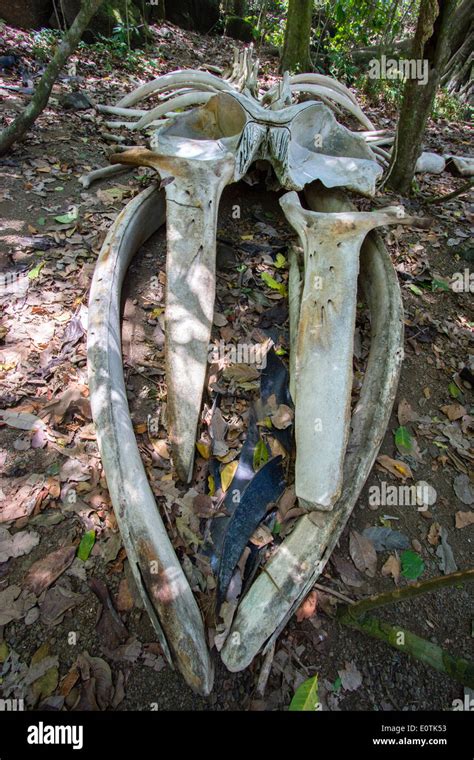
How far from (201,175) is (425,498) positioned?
2587 mm

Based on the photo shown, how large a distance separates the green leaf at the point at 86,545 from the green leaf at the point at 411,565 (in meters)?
1.59

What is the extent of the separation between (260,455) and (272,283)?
175cm

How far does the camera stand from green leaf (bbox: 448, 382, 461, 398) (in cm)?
329

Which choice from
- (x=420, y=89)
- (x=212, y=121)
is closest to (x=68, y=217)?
(x=212, y=121)

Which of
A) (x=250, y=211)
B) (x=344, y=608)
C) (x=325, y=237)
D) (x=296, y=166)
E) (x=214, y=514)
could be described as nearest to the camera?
(x=344, y=608)

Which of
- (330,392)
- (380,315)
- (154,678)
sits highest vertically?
(380,315)

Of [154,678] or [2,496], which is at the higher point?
[2,496]

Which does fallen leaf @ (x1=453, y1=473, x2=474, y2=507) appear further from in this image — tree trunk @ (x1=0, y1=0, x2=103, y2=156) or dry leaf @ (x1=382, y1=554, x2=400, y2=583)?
tree trunk @ (x1=0, y1=0, x2=103, y2=156)

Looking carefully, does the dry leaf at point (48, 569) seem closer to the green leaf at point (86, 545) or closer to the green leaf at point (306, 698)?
the green leaf at point (86, 545)

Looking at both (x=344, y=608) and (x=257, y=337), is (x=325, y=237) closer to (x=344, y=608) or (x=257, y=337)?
(x=257, y=337)

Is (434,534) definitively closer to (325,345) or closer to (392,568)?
(392,568)

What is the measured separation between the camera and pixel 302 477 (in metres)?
2.20

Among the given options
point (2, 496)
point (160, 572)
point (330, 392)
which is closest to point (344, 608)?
point (160, 572)

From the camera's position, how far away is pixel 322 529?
2.11m
